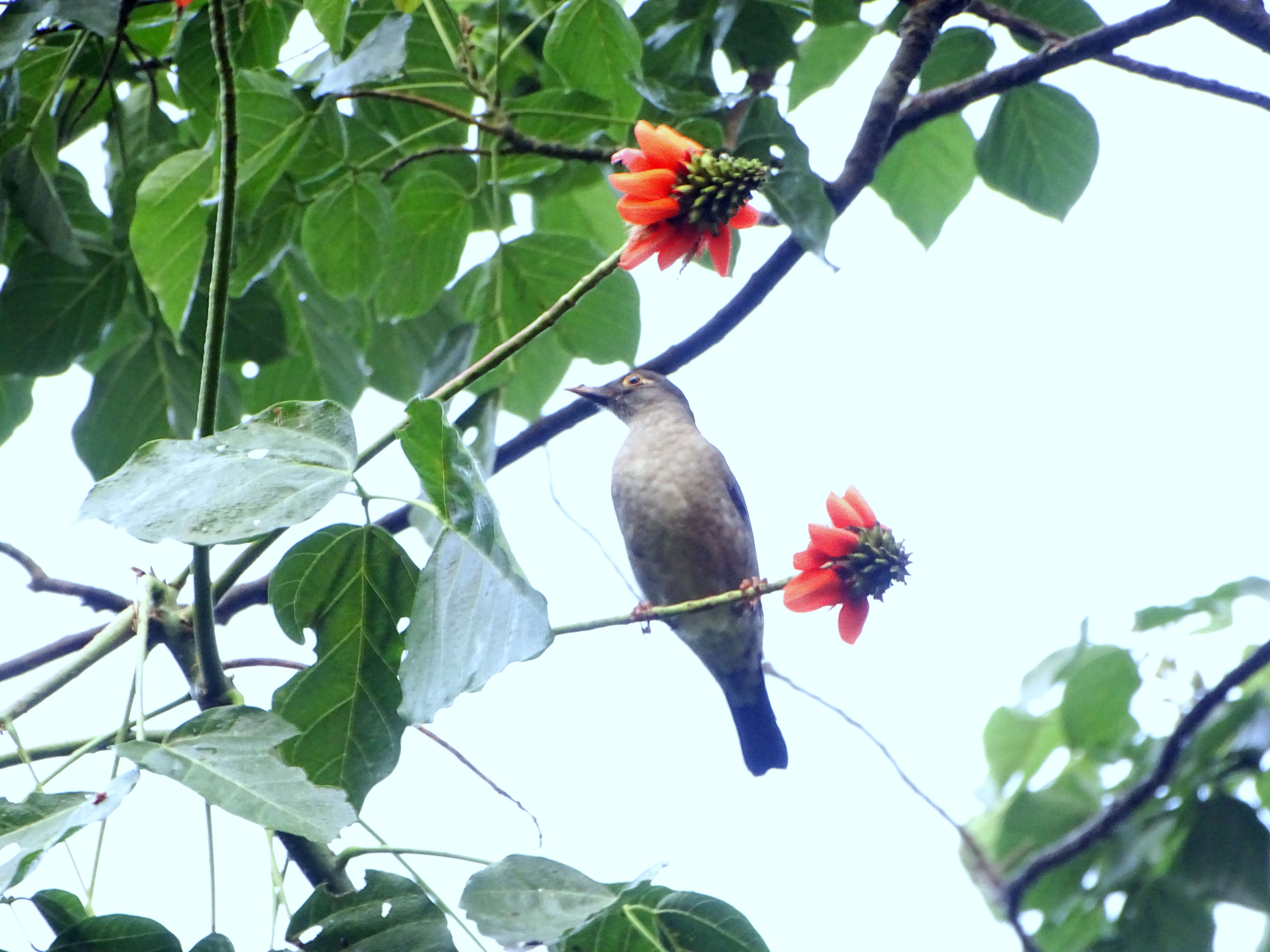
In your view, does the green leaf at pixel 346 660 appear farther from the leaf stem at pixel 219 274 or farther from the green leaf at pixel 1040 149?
the green leaf at pixel 1040 149

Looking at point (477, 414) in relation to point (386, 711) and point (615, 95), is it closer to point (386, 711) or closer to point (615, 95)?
point (386, 711)

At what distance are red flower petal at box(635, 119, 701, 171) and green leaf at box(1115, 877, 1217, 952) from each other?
8.39 ft

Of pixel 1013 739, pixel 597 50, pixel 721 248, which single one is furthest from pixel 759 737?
pixel 721 248

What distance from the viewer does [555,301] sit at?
128 inches

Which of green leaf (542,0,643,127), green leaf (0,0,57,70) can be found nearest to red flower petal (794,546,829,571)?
green leaf (542,0,643,127)

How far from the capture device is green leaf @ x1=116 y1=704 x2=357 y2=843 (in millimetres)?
1481

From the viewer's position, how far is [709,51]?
10.7 ft

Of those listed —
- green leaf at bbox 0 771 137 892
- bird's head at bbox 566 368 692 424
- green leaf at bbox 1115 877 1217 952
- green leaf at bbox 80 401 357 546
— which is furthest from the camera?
bird's head at bbox 566 368 692 424

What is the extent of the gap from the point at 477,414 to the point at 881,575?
3.03 feet

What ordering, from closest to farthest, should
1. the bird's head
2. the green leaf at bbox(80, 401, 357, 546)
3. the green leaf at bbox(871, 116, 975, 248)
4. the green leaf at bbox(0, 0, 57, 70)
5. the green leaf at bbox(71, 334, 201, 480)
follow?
the green leaf at bbox(80, 401, 357, 546) < the green leaf at bbox(0, 0, 57, 70) < the green leaf at bbox(71, 334, 201, 480) < the green leaf at bbox(871, 116, 975, 248) < the bird's head

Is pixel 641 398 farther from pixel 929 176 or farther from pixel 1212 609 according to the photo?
pixel 1212 609

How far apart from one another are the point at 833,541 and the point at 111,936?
3.55 ft

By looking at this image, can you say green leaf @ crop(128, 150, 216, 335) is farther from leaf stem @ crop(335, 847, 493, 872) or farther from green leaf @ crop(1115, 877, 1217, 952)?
green leaf @ crop(1115, 877, 1217, 952)

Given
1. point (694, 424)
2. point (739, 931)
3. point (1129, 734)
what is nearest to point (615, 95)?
point (739, 931)
